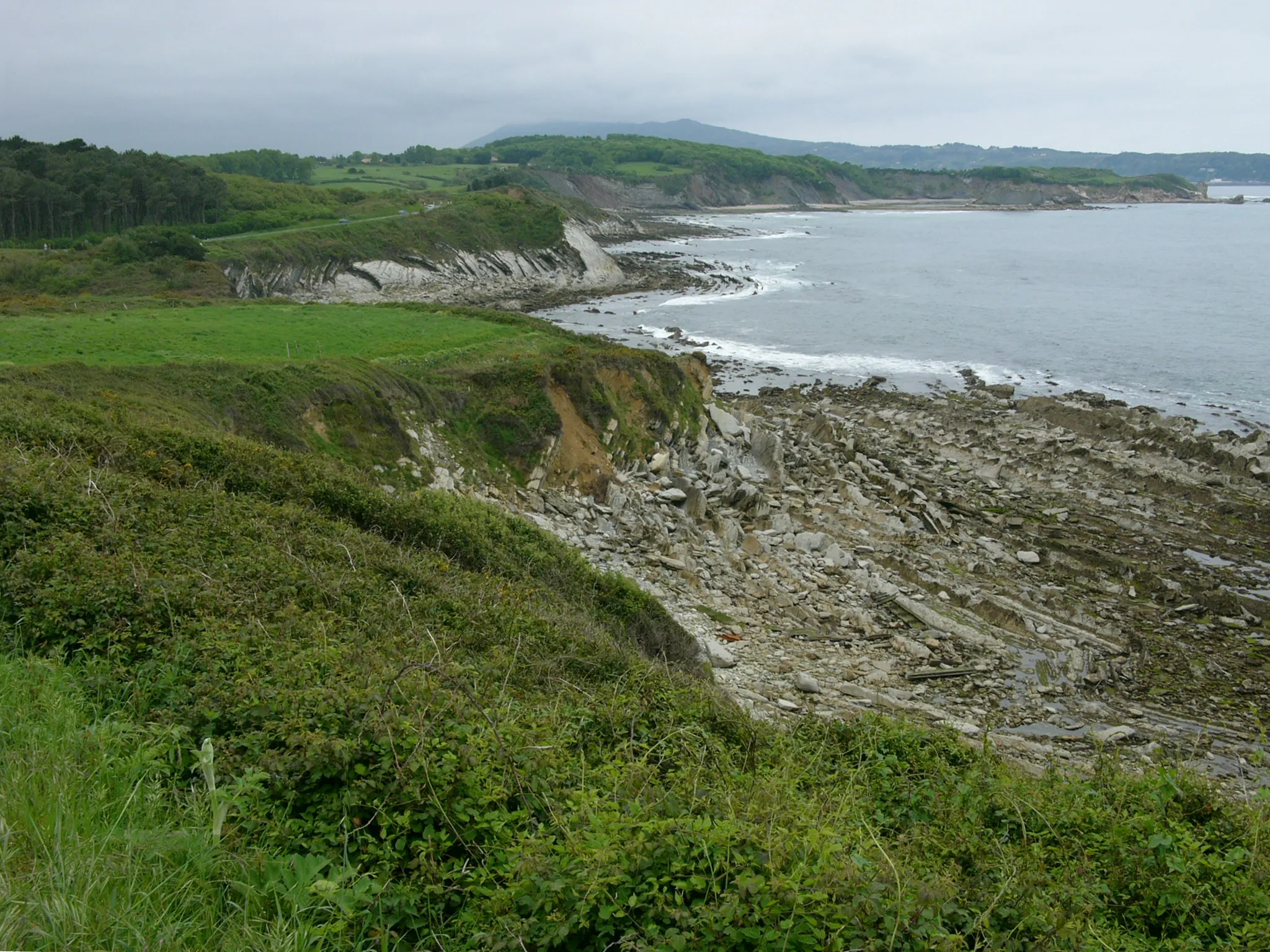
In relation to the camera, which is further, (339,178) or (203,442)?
(339,178)

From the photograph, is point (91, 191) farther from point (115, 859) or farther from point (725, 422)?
point (115, 859)

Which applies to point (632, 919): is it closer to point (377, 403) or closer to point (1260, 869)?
point (1260, 869)

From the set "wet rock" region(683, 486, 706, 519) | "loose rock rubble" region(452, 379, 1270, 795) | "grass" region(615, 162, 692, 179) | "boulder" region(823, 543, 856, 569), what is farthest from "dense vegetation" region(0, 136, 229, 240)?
"grass" region(615, 162, 692, 179)

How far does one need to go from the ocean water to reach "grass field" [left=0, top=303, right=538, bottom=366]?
63.8ft

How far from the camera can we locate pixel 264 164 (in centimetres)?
13138

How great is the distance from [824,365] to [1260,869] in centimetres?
4839

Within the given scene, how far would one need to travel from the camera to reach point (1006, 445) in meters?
36.6

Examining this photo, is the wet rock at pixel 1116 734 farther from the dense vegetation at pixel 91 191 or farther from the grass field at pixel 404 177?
the grass field at pixel 404 177

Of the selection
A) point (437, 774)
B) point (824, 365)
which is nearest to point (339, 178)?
point (824, 365)

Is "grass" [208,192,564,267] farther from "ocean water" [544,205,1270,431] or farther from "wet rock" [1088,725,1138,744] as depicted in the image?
"wet rock" [1088,725,1138,744]

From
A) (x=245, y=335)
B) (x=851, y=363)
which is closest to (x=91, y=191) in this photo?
(x=245, y=335)

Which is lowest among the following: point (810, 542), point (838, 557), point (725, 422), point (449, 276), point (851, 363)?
point (838, 557)

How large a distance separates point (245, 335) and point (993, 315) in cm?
6046

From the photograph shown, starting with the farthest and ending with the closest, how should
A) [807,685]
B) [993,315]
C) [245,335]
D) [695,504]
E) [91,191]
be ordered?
1. [993,315]
2. [91,191]
3. [245,335]
4. [695,504]
5. [807,685]
